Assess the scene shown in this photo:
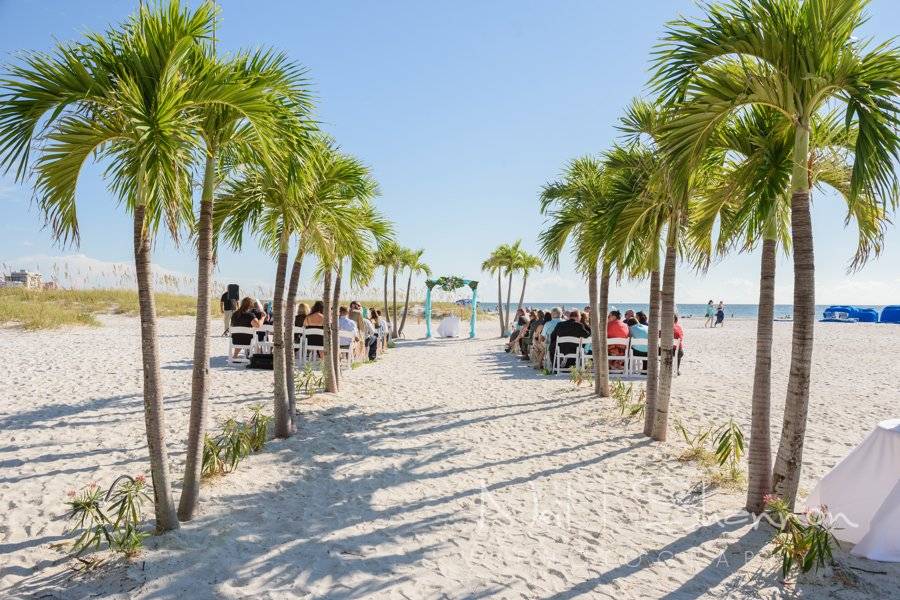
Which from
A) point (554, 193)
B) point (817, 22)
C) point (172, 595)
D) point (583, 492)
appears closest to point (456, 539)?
point (583, 492)

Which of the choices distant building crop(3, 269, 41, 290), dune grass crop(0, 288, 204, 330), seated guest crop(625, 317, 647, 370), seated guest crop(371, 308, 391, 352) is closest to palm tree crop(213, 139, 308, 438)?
seated guest crop(625, 317, 647, 370)

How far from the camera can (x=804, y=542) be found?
11.9ft

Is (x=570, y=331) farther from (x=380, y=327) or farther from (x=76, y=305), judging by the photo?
(x=76, y=305)

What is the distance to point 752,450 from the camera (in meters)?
4.56

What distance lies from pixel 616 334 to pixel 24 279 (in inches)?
1582

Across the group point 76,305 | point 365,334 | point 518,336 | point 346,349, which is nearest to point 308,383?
point 346,349

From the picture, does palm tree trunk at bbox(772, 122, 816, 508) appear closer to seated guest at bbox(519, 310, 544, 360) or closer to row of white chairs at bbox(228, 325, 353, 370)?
row of white chairs at bbox(228, 325, 353, 370)

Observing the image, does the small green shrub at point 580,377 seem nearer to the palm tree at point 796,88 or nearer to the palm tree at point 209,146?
the palm tree at point 796,88

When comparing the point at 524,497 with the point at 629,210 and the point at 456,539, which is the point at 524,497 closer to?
the point at 456,539

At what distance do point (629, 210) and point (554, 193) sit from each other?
10.1 feet

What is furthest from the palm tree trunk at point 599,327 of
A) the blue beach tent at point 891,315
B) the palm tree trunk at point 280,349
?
the blue beach tent at point 891,315

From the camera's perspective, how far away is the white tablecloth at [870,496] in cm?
372

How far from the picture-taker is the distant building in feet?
103

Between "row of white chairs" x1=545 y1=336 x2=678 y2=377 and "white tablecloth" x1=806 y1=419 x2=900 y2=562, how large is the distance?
316 inches
